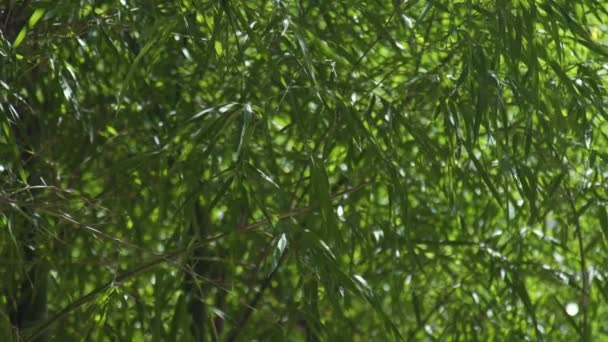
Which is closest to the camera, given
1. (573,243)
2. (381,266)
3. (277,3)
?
(277,3)

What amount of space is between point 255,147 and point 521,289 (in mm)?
562

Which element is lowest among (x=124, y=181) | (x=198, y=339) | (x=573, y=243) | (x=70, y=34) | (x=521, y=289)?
(x=198, y=339)

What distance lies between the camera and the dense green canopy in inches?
61.5

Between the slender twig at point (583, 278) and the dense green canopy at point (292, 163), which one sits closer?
the dense green canopy at point (292, 163)

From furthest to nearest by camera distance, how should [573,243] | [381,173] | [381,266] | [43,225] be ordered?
[573,243] → [381,266] → [381,173] → [43,225]

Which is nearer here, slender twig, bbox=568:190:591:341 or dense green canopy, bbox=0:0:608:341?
dense green canopy, bbox=0:0:608:341

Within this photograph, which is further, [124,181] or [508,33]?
[124,181]

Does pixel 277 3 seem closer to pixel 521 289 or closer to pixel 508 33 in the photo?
pixel 508 33

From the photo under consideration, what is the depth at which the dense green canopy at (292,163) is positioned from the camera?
156 cm

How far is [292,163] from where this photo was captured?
220 cm

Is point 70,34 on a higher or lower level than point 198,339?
higher

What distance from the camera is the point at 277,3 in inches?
59.3

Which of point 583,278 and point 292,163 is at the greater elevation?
point 583,278

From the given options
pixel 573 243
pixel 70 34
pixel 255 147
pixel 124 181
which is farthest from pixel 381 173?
pixel 573 243
